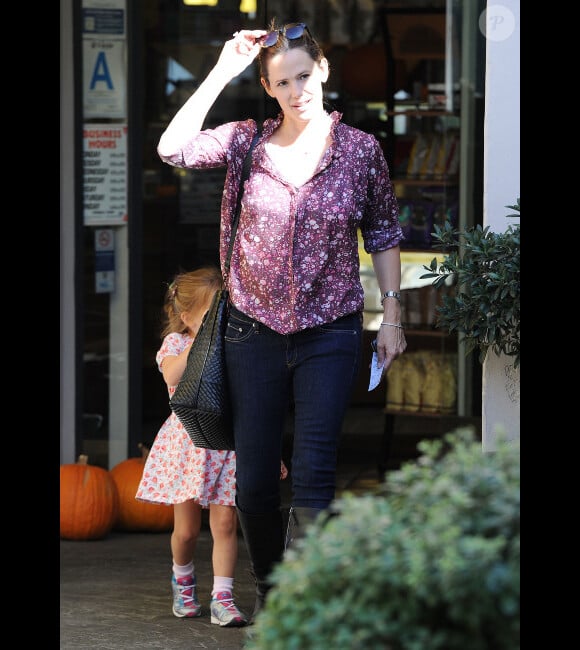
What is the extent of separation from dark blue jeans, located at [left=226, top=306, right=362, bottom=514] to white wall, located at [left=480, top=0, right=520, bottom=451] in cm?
42

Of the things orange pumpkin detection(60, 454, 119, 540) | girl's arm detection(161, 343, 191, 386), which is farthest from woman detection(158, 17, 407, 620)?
orange pumpkin detection(60, 454, 119, 540)

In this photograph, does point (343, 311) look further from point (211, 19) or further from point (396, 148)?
point (211, 19)

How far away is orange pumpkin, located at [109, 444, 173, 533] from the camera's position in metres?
5.64

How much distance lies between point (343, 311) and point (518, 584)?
168 cm

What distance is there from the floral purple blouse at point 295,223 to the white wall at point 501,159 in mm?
322

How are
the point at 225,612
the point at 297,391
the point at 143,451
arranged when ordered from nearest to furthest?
the point at 297,391 < the point at 225,612 < the point at 143,451

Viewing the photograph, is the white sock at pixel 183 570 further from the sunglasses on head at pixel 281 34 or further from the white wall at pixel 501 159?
the sunglasses on head at pixel 281 34

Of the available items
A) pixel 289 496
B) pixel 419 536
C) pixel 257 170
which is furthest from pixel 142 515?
pixel 419 536

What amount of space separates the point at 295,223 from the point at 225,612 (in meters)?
1.48

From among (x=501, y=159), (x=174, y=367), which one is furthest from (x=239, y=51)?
(x=174, y=367)

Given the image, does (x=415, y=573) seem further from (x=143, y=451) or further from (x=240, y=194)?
(x=143, y=451)

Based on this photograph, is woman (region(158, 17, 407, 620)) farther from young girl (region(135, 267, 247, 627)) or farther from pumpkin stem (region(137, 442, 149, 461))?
pumpkin stem (region(137, 442, 149, 461))

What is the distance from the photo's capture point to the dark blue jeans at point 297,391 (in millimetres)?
3568

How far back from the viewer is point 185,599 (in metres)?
4.38
